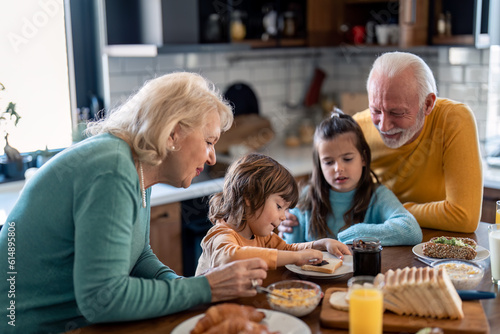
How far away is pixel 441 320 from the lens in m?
1.49

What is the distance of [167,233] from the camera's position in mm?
3402

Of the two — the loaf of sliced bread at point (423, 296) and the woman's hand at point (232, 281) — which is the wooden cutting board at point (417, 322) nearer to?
the loaf of sliced bread at point (423, 296)

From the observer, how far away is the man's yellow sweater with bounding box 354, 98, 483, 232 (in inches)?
91.5

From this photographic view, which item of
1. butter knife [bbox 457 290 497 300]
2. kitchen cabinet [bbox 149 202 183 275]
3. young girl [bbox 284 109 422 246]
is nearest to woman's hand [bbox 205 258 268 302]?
butter knife [bbox 457 290 497 300]

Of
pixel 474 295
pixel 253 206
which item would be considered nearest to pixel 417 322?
pixel 474 295

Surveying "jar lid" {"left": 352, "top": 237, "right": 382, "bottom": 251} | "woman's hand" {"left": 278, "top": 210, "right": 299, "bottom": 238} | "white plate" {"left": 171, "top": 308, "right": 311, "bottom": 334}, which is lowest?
"woman's hand" {"left": 278, "top": 210, "right": 299, "bottom": 238}

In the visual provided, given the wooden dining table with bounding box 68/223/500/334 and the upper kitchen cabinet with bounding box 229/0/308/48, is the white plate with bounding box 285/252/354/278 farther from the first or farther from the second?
the upper kitchen cabinet with bounding box 229/0/308/48

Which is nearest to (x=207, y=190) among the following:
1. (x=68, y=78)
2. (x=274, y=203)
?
(x=68, y=78)

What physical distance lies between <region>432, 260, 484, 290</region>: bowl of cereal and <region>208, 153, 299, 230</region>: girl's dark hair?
55 cm

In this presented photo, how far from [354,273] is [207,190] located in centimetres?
182

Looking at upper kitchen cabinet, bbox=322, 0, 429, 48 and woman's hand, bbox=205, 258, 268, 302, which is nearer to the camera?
woman's hand, bbox=205, 258, 268, 302

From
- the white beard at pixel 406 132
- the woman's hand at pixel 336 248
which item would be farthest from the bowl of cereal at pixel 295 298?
the white beard at pixel 406 132

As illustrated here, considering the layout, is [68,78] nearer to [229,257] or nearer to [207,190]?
[207,190]

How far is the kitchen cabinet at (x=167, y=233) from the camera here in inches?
131
